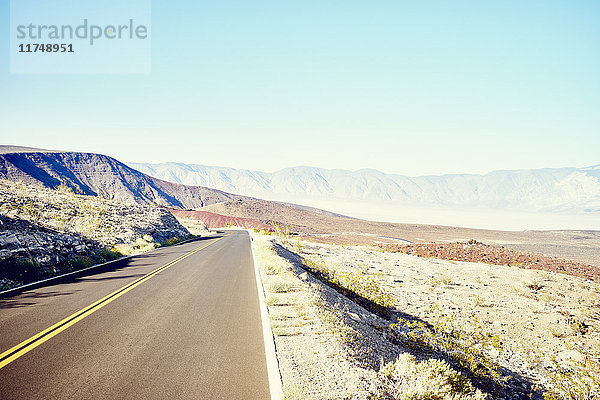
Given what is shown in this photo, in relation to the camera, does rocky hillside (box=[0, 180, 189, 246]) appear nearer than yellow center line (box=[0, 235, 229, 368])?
No

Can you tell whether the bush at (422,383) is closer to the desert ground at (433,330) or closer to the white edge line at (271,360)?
the desert ground at (433,330)

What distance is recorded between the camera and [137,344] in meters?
5.17

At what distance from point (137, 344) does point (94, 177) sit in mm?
145394

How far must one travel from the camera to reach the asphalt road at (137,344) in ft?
12.8

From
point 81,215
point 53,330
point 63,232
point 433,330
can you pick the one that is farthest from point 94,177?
point 433,330

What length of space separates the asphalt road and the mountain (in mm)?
103560

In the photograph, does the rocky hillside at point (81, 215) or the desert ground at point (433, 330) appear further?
the rocky hillside at point (81, 215)

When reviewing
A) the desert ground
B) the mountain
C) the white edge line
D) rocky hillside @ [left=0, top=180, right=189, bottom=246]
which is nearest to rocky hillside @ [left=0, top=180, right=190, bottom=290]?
rocky hillside @ [left=0, top=180, right=189, bottom=246]

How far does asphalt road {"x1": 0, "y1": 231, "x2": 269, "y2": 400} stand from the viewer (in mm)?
3891

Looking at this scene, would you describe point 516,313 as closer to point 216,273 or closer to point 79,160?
point 216,273

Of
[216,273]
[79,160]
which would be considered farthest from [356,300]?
[79,160]

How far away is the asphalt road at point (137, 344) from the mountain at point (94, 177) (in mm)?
103560

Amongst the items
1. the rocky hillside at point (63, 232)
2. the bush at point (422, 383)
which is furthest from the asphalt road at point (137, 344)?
the rocky hillside at point (63, 232)

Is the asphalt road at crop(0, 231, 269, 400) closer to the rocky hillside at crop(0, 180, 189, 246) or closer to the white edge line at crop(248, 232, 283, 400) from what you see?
the white edge line at crop(248, 232, 283, 400)
